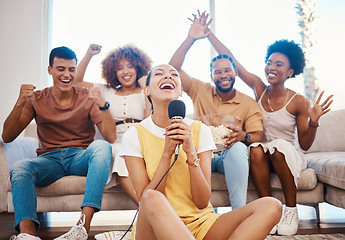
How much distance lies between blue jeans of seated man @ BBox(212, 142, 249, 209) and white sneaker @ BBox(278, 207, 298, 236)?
262 mm

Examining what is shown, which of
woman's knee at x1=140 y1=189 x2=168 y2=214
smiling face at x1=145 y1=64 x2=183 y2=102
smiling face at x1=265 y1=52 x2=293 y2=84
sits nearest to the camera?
woman's knee at x1=140 y1=189 x2=168 y2=214

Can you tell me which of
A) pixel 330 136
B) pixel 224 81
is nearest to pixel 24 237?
pixel 224 81

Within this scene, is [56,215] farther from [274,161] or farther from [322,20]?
[322,20]

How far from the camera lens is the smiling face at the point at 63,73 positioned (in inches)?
90.7

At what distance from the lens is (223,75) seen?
2.44 meters

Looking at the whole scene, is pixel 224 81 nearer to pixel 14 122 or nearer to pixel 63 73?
pixel 63 73

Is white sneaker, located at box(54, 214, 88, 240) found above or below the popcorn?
below

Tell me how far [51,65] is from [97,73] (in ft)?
4.99

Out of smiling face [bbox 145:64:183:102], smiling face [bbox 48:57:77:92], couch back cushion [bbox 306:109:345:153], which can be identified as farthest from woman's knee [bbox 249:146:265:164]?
smiling face [bbox 48:57:77:92]

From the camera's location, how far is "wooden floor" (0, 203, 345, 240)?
2.10m

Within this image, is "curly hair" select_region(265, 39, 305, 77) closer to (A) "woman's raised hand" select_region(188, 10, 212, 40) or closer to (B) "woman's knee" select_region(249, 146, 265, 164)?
(A) "woman's raised hand" select_region(188, 10, 212, 40)

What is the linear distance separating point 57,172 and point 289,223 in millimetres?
1391

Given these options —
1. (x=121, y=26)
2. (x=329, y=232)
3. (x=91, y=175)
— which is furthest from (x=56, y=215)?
(x=121, y=26)

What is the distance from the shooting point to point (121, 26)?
13.2 ft
